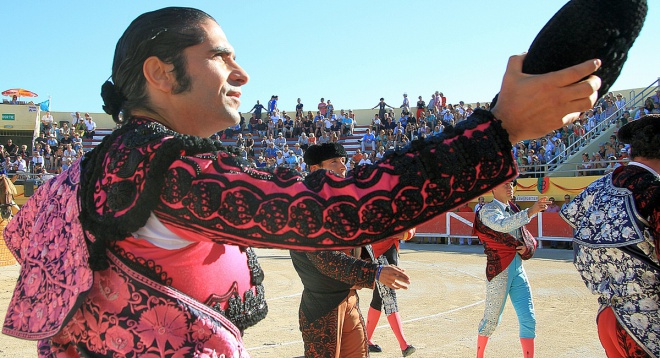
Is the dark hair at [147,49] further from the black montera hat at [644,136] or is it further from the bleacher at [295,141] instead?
the bleacher at [295,141]

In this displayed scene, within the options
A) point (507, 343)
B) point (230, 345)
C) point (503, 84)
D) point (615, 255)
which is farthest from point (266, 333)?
point (503, 84)

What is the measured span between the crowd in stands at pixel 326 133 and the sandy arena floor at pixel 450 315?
8.42m

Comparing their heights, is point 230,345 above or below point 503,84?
below

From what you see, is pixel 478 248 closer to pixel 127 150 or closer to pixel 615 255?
pixel 615 255

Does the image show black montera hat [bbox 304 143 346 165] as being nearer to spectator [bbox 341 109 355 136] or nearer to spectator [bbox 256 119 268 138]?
spectator [bbox 341 109 355 136]

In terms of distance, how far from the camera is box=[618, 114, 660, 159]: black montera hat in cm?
319

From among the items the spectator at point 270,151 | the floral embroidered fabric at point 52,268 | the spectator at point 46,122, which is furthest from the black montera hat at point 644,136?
the spectator at point 46,122

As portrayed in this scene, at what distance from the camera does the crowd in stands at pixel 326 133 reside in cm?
2062

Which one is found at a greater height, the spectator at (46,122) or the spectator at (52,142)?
the spectator at (46,122)

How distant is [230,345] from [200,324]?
0.30 ft

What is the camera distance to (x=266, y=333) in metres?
6.77

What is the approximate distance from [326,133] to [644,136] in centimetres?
2551

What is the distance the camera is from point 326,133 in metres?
28.6

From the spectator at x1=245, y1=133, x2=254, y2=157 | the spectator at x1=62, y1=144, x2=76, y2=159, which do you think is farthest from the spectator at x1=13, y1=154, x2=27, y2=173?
the spectator at x1=245, y1=133, x2=254, y2=157
